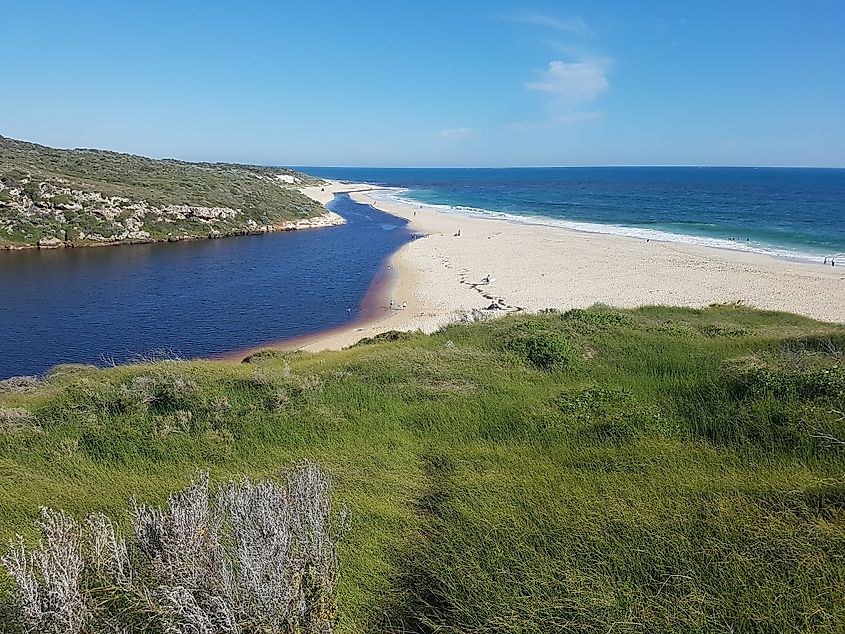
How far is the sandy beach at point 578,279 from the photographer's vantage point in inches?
1244

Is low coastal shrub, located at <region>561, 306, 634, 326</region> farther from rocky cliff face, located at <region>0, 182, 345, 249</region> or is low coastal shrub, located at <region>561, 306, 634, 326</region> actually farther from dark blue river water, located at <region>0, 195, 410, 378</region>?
rocky cliff face, located at <region>0, 182, 345, 249</region>

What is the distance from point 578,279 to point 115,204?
51.7 m

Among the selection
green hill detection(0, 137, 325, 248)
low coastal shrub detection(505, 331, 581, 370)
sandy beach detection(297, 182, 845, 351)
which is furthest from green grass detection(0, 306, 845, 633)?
green hill detection(0, 137, 325, 248)

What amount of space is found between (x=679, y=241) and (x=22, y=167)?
247ft

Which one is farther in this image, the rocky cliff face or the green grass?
the rocky cliff face

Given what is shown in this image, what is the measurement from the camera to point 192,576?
542 cm

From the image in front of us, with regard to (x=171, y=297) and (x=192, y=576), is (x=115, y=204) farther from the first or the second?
(x=192, y=576)

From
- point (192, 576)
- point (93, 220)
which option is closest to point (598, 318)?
point (192, 576)

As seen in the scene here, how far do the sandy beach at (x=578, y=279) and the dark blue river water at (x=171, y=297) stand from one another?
144 inches

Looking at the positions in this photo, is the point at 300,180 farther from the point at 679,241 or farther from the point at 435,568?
the point at 435,568

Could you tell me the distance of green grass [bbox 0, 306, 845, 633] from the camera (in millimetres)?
5996

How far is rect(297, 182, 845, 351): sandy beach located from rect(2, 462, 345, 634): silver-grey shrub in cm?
1719

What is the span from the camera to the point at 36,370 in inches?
950

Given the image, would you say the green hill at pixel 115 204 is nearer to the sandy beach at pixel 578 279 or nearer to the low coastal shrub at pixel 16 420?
the sandy beach at pixel 578 279
